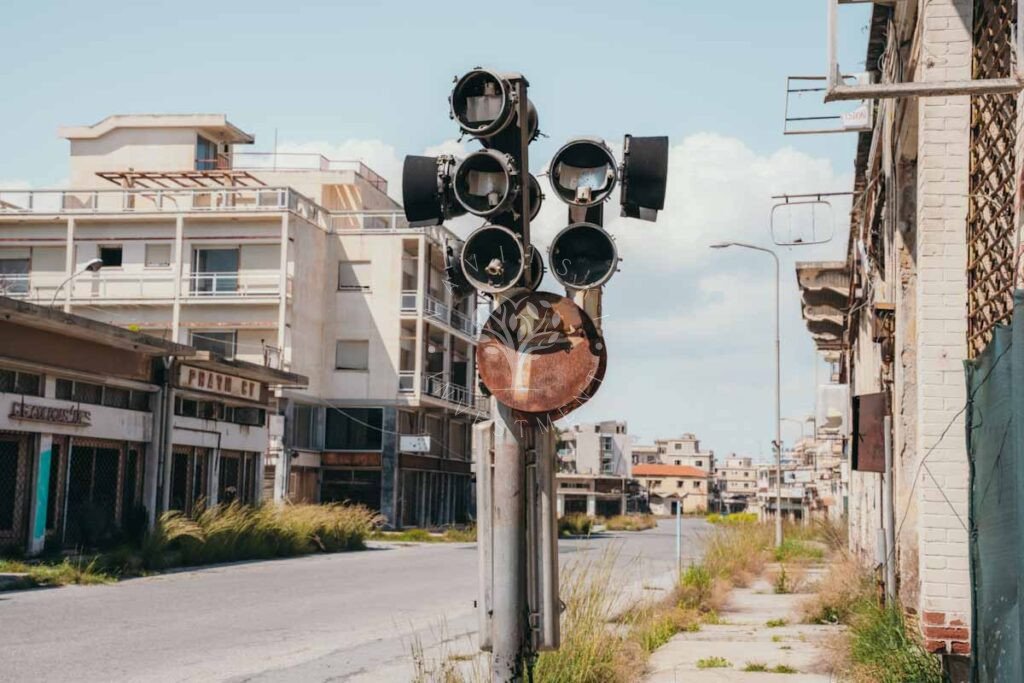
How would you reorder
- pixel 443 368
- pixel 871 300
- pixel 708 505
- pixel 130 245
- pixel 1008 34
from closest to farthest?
pixel 1008 34 < pixel 871 300 < pixel 130 245 < pixel 443 368 < pixel 708 505

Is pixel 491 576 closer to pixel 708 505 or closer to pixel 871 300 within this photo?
pixel 871 300

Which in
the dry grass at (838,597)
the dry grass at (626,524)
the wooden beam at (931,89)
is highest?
the wooden beam at (931,89)

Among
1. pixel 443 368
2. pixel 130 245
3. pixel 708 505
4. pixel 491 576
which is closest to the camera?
pixel 491 576

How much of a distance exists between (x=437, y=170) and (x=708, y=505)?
178360 mm

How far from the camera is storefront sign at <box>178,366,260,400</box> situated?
98.1 ft

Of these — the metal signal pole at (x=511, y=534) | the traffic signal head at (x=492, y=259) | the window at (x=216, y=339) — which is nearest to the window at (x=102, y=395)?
the window at (x=216, y=339)

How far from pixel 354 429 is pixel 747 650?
3937cm

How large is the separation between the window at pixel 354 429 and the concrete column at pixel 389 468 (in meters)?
0.29

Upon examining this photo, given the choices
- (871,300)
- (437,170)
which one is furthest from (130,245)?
(437,170)

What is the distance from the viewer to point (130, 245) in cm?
4875

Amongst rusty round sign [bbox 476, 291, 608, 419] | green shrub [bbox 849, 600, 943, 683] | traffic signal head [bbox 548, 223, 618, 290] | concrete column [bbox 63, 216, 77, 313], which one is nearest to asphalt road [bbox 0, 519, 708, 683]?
green shrub [bbox 849, 600, 943, 683]

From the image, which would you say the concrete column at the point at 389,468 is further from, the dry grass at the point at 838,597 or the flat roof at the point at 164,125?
the dry grass at the point at 838,597

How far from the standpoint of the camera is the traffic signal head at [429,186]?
6.96m

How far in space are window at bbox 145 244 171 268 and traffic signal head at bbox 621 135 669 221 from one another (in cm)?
4411
